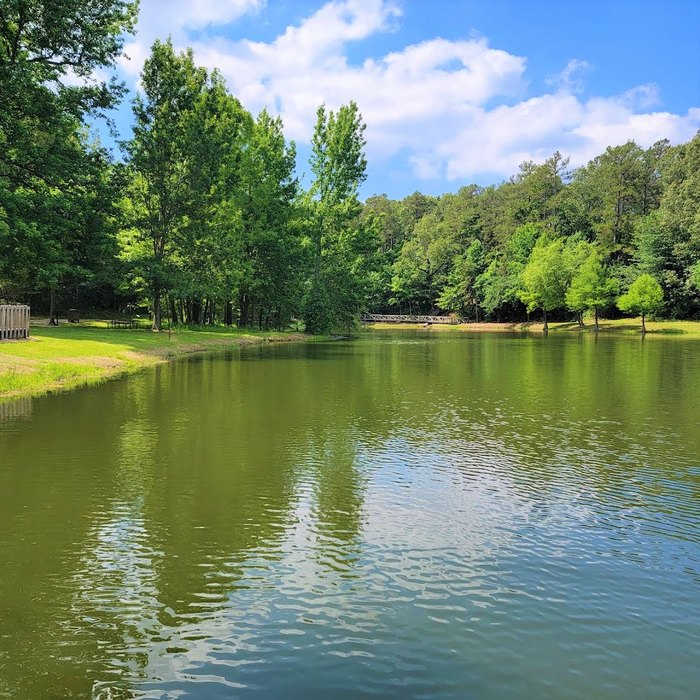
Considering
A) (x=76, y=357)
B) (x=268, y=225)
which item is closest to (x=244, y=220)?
(x=268, y=225)

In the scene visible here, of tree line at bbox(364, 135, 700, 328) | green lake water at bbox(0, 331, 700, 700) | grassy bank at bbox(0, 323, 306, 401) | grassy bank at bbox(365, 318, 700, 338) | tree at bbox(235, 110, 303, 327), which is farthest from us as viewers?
tree line at bbox(364, 135, 700, 328)

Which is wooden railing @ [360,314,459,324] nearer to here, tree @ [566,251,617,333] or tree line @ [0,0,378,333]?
tree @ [566,251,617,333]

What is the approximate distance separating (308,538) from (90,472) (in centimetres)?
564

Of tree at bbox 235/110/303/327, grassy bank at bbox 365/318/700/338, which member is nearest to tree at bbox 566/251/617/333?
grassy bank at bbox 365/318/700/338

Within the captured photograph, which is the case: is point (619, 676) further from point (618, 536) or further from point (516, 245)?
point (516, 245)

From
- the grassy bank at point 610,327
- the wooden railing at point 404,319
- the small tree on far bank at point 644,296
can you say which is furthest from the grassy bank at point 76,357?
the wooden railing at point 404,319

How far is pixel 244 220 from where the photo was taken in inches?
2502

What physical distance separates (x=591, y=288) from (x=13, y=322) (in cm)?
8241

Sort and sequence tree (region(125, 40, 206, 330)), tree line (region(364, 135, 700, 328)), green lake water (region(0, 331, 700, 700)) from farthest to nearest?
1. tree line (region(364, 135, 700, 328))
2. tree (region(125, 40, 206, 330))
3. green lake water (region(0, 331, 700, 700))

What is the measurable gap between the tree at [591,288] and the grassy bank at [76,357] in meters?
65.5

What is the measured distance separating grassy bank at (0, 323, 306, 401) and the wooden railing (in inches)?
3329

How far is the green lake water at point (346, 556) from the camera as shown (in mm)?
5844

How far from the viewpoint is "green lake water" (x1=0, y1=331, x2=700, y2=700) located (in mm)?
5844

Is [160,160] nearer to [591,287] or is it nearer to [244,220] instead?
[244,220]
